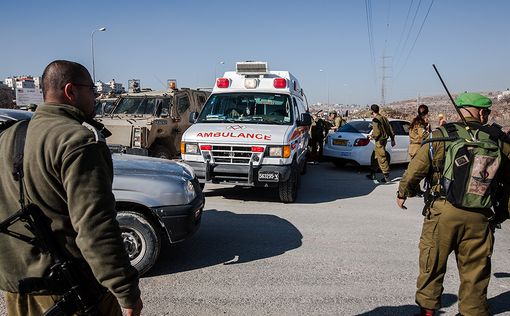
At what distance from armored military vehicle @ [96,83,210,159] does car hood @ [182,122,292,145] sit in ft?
7.86

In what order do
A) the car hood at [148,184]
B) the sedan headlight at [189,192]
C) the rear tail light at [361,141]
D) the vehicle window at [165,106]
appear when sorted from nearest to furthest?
the car hood at [148,184], the sedan headlight at [189,192], the vehicle window at [165,106], the rear tail light at [361,141]

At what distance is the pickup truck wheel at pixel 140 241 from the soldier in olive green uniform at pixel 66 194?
2.15m

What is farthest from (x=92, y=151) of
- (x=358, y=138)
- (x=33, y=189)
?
(x=358, y=138)

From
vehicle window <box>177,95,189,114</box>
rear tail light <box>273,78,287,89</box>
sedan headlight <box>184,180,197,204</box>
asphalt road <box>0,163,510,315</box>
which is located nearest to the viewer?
asphalt road <box>0,163,510,315</box>

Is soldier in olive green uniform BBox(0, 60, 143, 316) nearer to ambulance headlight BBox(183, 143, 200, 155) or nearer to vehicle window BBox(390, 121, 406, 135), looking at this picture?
ambulance headlight BBox(183, 143, 200, 155)

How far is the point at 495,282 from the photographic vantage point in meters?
4.22

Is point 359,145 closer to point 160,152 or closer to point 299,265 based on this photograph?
point 160,152

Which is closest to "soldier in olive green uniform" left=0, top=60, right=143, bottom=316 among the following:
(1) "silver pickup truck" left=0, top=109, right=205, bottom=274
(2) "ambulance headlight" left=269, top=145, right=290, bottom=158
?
(1) "silver pickup truck" left=0, top=109, right=205, bottom=274

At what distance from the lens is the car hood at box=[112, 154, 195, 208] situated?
157 inches

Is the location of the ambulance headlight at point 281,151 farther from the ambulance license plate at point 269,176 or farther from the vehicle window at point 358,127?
the vehicle window at point 358,127

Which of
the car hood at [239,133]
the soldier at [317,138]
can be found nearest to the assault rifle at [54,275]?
the car hood at [239,133]

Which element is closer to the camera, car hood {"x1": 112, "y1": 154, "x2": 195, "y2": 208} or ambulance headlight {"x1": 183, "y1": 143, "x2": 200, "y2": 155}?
car hood {"x1": 112, "y1": 154, "x2": 195, "y2": 208}

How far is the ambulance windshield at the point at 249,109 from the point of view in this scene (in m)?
7.91

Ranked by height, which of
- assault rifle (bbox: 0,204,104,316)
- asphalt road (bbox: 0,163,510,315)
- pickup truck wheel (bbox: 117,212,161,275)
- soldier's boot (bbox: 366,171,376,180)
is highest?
assault rifle (bbox: 0,204,104,316)
